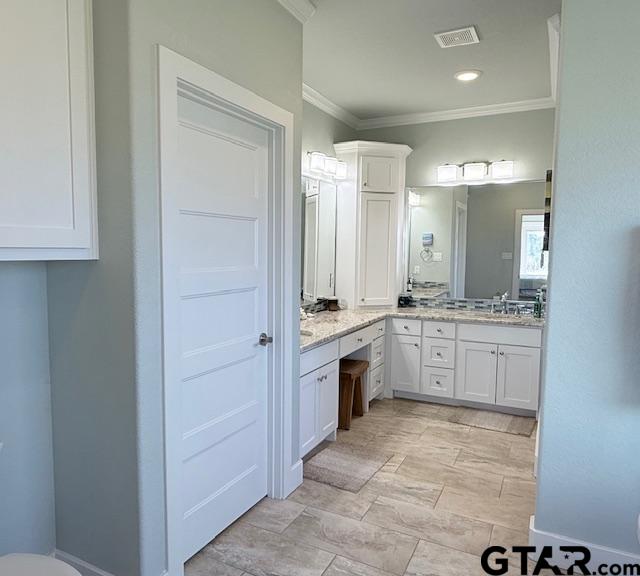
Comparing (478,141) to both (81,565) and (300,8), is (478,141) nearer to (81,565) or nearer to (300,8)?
(300,8)

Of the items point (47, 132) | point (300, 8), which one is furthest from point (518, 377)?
point (47, 132)

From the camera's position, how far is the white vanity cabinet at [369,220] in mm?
4266

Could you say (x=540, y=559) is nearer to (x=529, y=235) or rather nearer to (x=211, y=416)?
(x=211, y=416)

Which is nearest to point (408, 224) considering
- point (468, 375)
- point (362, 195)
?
point (362, 195)

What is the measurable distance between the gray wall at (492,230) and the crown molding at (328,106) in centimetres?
130

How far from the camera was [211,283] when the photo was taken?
2055mm

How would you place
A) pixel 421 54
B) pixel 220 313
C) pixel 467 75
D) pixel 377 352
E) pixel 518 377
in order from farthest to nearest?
1. pixel 377 352
2. pixel 518 377
3. pixel 467 75
4. pixel 421 54
5. pixel 220 313

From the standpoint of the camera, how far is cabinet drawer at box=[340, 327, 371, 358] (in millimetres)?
3338

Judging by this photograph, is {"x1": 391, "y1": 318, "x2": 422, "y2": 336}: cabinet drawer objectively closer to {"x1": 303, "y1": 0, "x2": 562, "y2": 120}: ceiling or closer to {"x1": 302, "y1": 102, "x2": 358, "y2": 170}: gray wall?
{"x1": 302, "y1": 102, "x2": 358, "y2": 170}: gray wall

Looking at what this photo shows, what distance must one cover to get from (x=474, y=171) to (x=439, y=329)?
148 cm

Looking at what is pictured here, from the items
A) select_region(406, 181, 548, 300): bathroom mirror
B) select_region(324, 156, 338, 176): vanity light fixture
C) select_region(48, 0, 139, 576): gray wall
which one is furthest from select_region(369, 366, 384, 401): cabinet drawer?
select_region(48, 0, 139, 576): gray wall

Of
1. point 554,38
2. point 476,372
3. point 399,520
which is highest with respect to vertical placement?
point 554,38

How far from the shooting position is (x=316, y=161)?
388 centimetres

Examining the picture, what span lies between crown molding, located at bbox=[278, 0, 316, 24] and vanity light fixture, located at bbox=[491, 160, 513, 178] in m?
2.36
